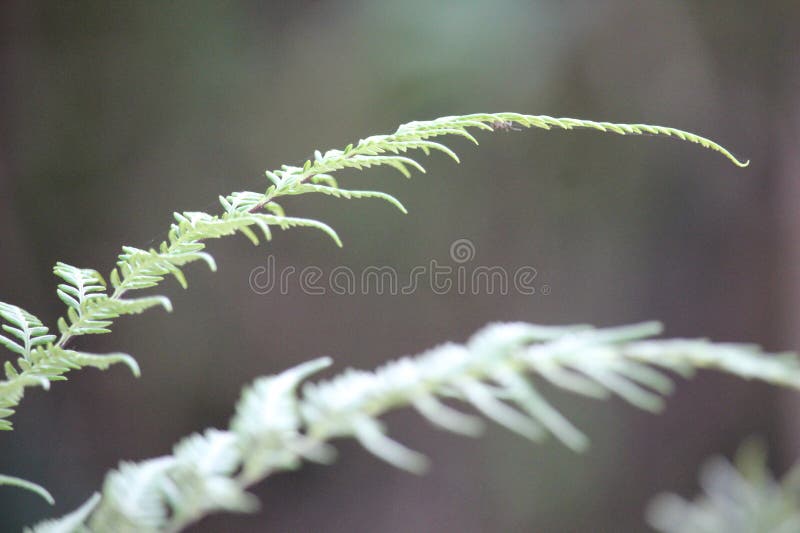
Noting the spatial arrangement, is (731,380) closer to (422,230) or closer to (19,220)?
(422,230)

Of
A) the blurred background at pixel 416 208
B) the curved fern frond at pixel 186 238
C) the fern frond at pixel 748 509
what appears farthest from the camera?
the blurred background at pixel 416 208

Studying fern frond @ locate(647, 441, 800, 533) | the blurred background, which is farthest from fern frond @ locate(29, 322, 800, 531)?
the blurred background

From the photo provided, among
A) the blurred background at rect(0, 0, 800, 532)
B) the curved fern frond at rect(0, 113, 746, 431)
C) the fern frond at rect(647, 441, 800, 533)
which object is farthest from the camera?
the blurred background at rect(0, 0, 800, 532)

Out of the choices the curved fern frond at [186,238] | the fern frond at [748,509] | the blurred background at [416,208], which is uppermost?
the blurred background at [416,208]

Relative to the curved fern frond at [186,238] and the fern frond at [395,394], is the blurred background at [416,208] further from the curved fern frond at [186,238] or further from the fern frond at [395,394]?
the fern frond at [395,394]

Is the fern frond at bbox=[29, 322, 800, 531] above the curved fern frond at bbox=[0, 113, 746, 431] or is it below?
below

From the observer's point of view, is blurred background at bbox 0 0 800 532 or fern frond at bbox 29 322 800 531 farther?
blurred background at bbox 0 0 800 532

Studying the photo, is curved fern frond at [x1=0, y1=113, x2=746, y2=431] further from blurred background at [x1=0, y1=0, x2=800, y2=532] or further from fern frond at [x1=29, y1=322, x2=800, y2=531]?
blurred background at [x1=0, y1=0, x2=800, y2=532]

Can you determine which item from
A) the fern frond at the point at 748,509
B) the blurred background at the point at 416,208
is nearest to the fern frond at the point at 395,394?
the fern frond at the point at 748,509

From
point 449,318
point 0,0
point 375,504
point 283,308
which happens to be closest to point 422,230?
point 449,318
